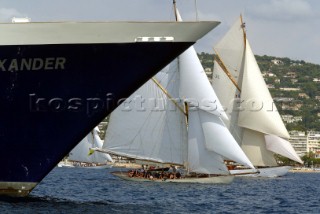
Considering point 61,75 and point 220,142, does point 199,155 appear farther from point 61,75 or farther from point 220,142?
point 61,75

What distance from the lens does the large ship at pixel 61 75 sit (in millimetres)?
30781

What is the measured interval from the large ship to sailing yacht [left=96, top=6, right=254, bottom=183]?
3529cm

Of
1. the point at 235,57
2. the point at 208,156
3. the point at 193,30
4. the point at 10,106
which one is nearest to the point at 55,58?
the point at 10,106

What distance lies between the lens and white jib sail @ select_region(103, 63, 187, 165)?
6900 cm

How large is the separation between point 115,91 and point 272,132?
199ft

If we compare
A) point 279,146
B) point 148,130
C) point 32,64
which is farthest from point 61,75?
point 279,146

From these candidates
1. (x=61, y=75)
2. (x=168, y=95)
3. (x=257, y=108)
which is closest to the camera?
(x=61, y=75)

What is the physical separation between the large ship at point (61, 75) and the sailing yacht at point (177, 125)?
35.3m

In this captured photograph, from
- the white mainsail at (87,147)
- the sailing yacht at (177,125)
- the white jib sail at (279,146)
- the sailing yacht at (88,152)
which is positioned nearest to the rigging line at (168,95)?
the sailing yacht at (177,125)

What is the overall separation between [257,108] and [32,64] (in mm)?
63602

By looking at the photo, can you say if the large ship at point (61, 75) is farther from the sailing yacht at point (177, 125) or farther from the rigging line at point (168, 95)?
the rigging line at point (168, 95)

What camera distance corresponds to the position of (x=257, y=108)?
92375 mm

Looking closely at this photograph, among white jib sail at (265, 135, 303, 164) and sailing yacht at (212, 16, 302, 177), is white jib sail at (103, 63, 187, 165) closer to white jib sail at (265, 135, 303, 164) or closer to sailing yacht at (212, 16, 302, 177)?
sailing yacht at (212, 16, 302, 177)

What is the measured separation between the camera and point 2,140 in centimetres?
3145
